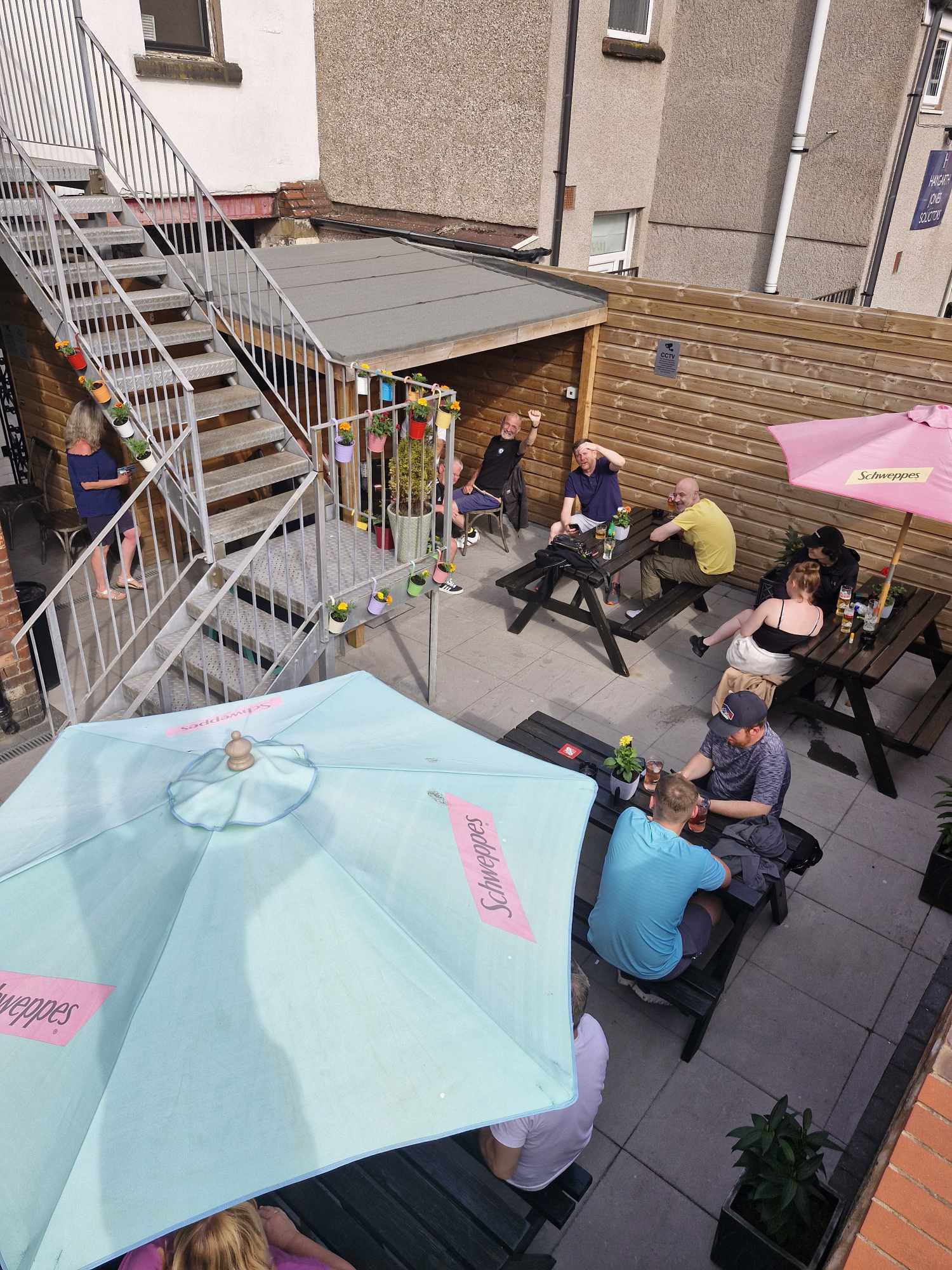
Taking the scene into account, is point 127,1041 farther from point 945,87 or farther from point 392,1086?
point 945,87

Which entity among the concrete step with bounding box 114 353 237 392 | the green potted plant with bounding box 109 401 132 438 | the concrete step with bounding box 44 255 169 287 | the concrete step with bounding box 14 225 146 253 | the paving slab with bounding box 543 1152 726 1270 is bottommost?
the paving slab with bounding box 543 1152 726 1270

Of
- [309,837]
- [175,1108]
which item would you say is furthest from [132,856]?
[175,1108]

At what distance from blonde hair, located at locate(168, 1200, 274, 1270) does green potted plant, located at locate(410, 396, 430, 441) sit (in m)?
4.09

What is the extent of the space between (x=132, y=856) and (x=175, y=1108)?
778 millimetres

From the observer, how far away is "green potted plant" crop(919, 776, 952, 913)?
15.4 ft

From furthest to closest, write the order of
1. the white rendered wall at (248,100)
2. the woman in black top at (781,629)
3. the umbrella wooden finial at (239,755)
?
the white rendered wall at (248,100)
the woman in black top at (781,629)
the umbrella wooden finial at (239,755)

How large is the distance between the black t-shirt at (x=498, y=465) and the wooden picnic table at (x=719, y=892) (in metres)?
3.71

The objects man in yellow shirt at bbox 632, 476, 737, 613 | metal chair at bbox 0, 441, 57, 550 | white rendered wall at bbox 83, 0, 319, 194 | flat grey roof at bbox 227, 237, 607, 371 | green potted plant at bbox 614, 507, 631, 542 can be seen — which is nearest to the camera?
flat grey roof at bbox 227, 237, 607, 371

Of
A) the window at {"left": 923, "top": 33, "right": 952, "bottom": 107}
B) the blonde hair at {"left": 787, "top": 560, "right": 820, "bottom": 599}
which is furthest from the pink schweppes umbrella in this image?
the window at {"left": 923, "top": 33, "right": 952, "bottom": 107}

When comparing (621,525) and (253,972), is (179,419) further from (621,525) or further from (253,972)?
(253,972)

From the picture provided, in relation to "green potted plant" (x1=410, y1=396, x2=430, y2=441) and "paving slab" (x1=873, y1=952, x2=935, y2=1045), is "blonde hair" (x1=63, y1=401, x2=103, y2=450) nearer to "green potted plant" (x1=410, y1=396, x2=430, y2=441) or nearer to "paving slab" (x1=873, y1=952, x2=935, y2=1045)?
"green potted plant" (x1=410, y1=396, x2=430, y2=441)

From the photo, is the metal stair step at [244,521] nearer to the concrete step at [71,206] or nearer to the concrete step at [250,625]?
the concrete step at [250,625]

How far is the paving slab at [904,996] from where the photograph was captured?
4.12 m

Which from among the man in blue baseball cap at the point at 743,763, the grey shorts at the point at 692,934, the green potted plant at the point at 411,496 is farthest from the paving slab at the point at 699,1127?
the green potted plant at the point at 411,496
